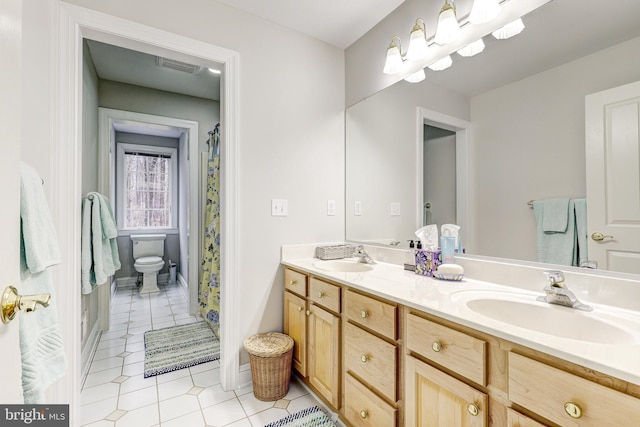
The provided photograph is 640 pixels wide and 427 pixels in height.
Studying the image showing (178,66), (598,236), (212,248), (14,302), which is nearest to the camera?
(14,302)

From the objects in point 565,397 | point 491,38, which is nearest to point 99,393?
point 565,397

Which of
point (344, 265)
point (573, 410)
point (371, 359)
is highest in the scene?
point (344, 265)

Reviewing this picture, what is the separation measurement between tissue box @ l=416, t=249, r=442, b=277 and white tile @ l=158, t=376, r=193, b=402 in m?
1.66

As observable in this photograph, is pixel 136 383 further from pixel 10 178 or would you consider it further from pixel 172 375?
pixel 10 178

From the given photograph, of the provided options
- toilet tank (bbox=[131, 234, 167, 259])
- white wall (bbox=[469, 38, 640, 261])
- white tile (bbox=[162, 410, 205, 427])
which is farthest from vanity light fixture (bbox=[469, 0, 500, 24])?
toilet tank (bbox=[131, 234, 167, 259])

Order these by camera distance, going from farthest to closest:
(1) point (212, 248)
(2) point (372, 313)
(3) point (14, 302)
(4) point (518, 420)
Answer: (1) point (212, 248) → (2) point (372, 313) → (4) point (518, 420) → (3) point (14, 302)

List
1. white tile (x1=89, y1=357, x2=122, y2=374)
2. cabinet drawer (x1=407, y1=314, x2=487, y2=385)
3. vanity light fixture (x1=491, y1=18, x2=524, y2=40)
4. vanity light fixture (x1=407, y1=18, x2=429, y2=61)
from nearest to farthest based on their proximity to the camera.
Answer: cabinet drawer (x1=407, y1=314, x2=487, y2=385) < vanity light fixture (x1=491, y1=18, x2=524, y2=40) < vanity light fixture (x1=407, y1=18, x2=429, y2=61) < white tile (x1=89, y1=357, x2=122, y2=374)

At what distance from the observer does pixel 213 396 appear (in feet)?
5.95

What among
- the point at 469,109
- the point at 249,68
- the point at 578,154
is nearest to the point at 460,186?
the point at 469,109

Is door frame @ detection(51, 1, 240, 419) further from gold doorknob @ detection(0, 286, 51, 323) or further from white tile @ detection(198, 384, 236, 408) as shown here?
gold doorknob @ detection(0, 286, 51, 323)

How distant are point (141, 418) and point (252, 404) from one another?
0.60 meters

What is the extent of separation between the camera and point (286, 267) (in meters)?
2.04

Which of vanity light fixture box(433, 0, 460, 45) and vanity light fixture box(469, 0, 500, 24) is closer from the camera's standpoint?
vanity light fixture box(469, 0, 500, 24)

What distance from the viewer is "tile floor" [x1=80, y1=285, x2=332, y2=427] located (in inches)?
62.9
